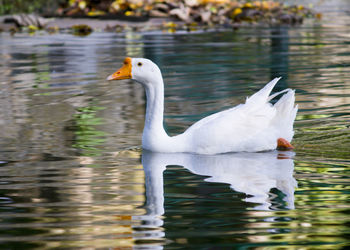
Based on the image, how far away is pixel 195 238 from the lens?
5.23 meters

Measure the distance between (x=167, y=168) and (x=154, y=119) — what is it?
94 centimetres

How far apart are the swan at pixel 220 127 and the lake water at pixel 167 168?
0.15 meters

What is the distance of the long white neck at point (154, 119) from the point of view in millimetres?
8586

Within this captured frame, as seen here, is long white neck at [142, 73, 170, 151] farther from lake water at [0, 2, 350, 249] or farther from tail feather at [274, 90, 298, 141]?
tail feather at [274, 90, 298, 141]

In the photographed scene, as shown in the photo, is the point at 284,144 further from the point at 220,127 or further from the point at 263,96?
the point at 220,127

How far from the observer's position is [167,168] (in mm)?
7938

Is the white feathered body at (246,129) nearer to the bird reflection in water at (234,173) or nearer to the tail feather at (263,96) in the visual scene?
the tail feather at (263,96)

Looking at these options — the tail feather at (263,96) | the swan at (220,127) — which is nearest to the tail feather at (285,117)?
the swan at (220,127)

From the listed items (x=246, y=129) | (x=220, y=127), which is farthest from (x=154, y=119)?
(x=246, y=129)

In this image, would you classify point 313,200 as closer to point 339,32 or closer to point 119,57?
point 119,57

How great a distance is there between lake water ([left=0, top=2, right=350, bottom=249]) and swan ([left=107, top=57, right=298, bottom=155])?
15cm

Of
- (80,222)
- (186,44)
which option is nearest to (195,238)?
(80,222)

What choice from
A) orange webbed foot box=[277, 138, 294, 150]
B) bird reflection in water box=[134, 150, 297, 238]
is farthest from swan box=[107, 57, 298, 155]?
bird reflection in water box=[134, 150, 297, 238]

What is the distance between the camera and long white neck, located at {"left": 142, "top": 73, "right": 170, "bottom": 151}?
859 centimetres
